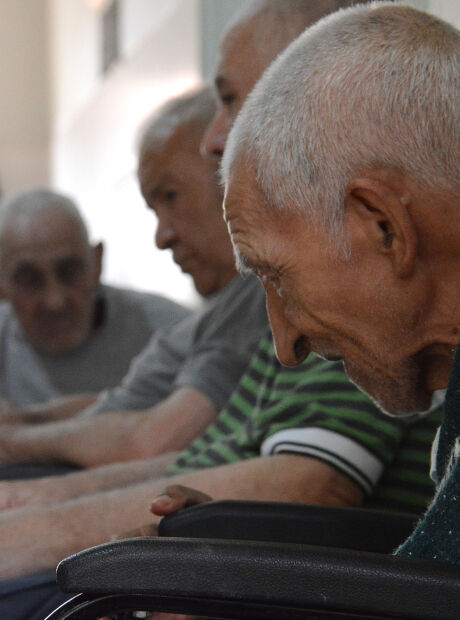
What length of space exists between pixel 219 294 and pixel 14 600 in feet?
3.14

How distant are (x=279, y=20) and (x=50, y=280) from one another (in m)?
1.57

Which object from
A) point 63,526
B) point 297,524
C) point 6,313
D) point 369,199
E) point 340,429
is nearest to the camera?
point 369,199

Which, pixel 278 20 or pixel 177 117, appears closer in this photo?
pixel 278 20

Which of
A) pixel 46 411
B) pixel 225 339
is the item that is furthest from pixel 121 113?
pixel 225 339

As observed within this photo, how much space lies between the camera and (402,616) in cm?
64

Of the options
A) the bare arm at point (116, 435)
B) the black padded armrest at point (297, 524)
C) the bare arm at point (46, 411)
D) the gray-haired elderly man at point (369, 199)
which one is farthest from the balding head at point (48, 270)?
the gray-haired elderly man at point (369, 199)

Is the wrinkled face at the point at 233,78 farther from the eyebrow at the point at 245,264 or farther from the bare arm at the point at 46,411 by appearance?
the bare arm at the point at 46,411

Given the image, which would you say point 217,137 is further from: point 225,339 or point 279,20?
point 225,339

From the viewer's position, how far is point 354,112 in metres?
0.86

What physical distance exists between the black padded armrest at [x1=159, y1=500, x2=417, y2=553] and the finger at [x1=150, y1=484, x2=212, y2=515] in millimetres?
21

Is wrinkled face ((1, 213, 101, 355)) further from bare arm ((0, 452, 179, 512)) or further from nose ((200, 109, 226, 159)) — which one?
nose ((200, 109, 226, 159))

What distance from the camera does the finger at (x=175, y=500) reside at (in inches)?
43.4

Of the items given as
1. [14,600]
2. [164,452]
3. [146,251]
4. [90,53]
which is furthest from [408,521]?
[90,53]

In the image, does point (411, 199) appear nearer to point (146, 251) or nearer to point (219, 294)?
point (219, 294)
